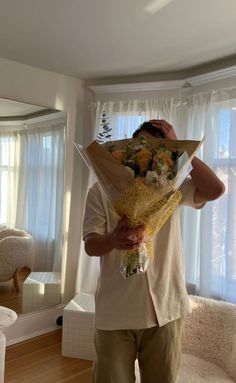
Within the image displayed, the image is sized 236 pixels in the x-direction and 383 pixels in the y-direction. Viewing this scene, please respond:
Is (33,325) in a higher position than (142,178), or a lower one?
lower

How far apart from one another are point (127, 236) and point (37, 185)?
82.4 inches

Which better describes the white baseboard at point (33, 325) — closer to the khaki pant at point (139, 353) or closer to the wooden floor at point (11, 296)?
the wooden floor at point (11, 296)

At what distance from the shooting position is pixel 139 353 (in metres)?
1.35

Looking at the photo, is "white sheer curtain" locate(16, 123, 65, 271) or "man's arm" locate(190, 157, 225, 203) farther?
"white sheer curtain" locate(16, 123, 65, 271)

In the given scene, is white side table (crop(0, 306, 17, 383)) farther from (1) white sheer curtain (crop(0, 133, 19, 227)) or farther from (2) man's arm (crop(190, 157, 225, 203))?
(2) man's arm (crop(190, 157, 225, 203))

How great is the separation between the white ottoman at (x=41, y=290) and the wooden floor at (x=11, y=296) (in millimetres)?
42

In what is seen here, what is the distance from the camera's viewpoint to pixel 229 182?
8.38 ft

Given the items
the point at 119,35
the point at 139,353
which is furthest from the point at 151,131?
the point at 119,35

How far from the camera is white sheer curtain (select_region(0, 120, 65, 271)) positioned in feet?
9.64

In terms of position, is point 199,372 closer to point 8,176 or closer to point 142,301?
point 142,301

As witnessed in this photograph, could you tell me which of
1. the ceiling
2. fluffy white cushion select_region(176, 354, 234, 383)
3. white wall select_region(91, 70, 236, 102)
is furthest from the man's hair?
white wall select_region(91, 70, 236, 102)

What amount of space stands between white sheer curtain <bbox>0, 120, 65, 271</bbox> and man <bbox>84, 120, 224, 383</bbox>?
1749mm

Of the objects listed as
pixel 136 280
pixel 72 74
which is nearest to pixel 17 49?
pixel 72 74

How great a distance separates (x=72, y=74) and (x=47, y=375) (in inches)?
92.4
